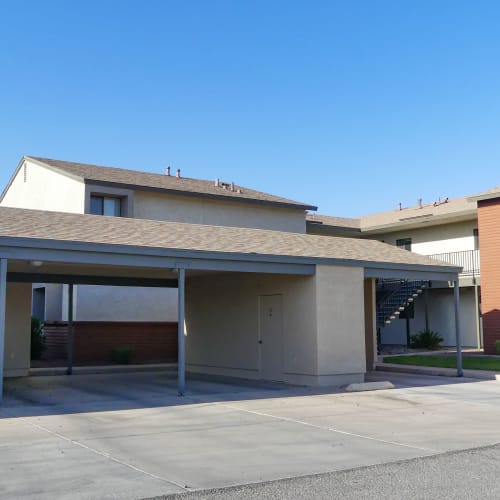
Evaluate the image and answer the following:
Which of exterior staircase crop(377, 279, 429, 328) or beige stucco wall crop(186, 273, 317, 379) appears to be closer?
beige stucco wall crop(186, 273, 317, 379)

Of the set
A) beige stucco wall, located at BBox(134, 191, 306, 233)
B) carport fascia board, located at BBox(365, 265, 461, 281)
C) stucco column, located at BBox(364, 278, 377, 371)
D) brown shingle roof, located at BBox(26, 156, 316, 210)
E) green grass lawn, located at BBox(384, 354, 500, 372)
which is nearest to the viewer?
carport fascia board, located at BBox(365, 265, 461, 281)

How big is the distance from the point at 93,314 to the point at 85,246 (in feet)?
44.6

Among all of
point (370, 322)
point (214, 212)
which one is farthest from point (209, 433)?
point (214, 212)

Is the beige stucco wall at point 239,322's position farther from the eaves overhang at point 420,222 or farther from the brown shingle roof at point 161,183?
the eaves overhang at point 420,222

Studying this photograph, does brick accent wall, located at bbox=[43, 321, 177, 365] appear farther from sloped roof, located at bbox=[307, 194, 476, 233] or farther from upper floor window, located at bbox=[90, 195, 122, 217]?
sloped roof, located at bbox=[307, 194, 476, 233]

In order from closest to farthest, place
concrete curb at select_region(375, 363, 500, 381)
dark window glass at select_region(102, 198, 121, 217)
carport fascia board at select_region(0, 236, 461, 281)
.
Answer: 1. carport fascia board at select_region(0, 236, 461, 281)
2. concrete curb at select_region(375, 363, 500, 381)
3. dark window glass at select_region(102, 198, 121, 217)

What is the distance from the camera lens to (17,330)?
20.0 meters

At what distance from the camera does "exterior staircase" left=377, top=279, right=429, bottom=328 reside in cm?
3150

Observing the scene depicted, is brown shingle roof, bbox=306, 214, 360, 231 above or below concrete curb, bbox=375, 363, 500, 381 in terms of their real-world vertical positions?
above

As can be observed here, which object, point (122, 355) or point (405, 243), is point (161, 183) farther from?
point (405, 243)

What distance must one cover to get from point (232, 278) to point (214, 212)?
9.59m

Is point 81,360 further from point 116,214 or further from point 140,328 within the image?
point 116,214

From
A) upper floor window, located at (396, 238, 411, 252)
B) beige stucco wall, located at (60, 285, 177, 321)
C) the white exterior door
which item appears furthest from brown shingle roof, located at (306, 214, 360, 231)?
the white exterior door

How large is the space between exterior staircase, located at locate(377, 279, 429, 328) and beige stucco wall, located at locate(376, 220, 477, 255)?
249cm
